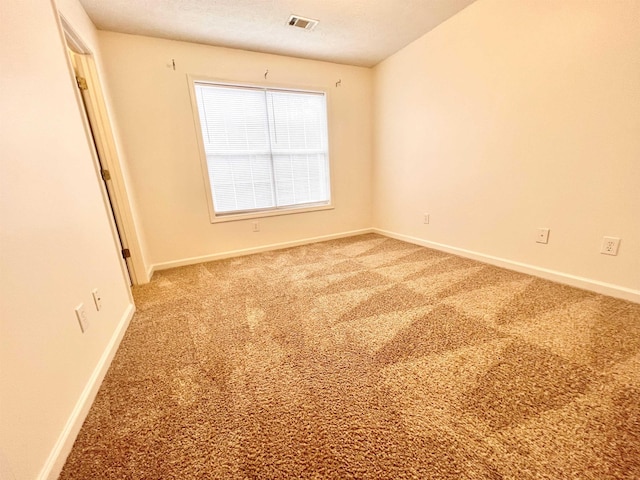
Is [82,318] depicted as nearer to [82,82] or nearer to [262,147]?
Result: [82,82]

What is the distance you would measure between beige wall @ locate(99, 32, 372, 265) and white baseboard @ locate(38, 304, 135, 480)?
164cm

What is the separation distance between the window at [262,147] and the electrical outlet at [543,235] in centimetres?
247

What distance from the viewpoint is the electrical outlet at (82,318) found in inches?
47.2

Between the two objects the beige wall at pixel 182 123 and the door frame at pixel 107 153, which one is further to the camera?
the beige wall at pixel 182 123

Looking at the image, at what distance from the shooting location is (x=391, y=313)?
1.75m

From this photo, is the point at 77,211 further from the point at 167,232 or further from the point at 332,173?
the point at 332,173

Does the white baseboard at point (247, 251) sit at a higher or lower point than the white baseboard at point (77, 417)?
lower

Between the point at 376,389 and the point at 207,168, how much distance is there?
2.85 metres

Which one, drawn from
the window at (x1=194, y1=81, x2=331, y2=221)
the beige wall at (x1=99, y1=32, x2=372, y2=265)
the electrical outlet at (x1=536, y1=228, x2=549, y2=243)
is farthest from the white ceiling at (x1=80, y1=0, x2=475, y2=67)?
the electrical outlet at (x1=536, y1=228, x2=549, y2=243)

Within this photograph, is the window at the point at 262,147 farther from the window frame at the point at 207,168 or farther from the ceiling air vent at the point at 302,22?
the ceiling air vent at the point at 302,22

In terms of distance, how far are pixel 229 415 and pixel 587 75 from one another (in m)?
3.00

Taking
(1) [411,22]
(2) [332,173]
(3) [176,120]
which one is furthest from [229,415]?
(1) [411,22]

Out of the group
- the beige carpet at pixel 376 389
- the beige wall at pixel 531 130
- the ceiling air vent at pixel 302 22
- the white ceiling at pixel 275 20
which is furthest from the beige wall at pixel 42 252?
the beige wall at pixel 531 130

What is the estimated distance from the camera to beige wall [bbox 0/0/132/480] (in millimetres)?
788
